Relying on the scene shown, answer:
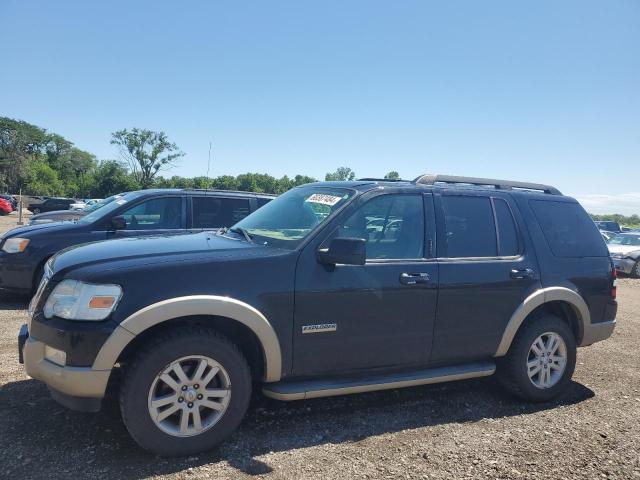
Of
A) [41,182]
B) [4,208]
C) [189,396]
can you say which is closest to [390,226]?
[189,396]

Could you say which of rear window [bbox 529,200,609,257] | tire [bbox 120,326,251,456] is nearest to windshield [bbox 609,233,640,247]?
rear window [bbox 529,200,609,257]

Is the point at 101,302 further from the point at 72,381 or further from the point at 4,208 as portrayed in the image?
the point at 4,208

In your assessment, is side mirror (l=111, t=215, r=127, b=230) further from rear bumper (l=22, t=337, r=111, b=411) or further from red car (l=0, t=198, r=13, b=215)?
red car (l=0, t=198, r=13, b=215)

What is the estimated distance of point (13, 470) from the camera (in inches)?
115

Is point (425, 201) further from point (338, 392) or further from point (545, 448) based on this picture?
point (545, 448)

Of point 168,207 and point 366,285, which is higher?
point 168,207

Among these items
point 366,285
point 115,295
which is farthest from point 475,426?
point 115,295

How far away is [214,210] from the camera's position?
25.3ft

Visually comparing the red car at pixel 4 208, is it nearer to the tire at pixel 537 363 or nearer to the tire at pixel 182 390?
the tire at pixel 182 390

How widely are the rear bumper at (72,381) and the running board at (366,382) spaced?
3.56ft

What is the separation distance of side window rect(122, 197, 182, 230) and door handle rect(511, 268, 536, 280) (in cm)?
489

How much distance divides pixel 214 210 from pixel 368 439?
4953 millimetres

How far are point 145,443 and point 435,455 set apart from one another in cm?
191

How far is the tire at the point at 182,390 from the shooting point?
9.88 feet
